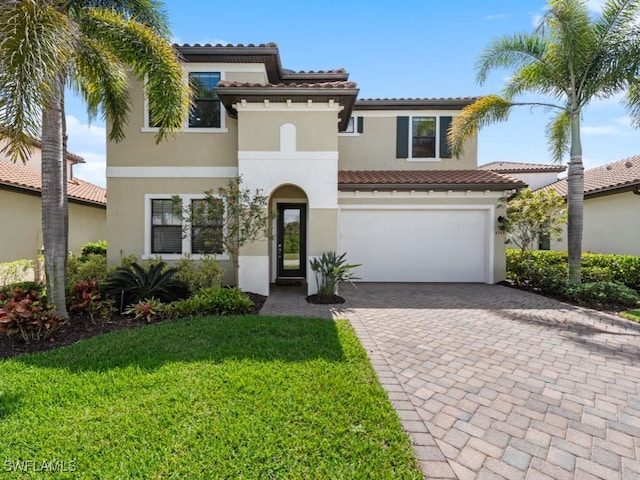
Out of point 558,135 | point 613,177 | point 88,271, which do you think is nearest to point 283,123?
point 88,271

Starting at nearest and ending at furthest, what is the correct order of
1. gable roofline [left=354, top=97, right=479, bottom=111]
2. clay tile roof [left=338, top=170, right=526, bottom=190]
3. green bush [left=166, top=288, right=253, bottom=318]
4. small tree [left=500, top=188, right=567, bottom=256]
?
green bush [left=166, top=288, right=253, bottom=318] < small tree [left=500, top=188, right=567, bottom=256] < clay tile roof [left=338, top=170, right=526, bottom=190] < gable roofline [left=354, top=97, right=479, bottom=111]

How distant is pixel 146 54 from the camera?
6.75 m

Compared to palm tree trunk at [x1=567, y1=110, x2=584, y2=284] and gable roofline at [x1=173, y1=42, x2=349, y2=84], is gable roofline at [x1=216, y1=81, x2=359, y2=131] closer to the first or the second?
gable roofline at [x1=173, y1=42, x2=349, y2=84]

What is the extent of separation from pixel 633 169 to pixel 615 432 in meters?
17.8

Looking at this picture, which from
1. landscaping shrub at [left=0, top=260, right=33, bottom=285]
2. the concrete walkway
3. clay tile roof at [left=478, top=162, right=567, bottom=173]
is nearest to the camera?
the concrete walkway

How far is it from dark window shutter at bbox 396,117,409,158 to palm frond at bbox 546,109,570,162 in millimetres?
5212

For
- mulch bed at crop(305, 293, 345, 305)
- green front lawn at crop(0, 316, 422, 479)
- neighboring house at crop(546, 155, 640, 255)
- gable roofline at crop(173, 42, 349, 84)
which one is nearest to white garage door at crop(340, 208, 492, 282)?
mulch bed at crop(305, 293, 345, 305)

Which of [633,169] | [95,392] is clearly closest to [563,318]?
[95,392]

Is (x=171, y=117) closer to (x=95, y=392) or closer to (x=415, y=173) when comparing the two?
(x=95, y=392)

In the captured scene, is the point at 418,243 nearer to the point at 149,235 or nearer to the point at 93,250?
the point at 149,235

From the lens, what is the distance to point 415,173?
43.3ft

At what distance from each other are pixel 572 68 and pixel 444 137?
5.12 metres

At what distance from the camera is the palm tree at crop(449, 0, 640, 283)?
Result: 8648 mm

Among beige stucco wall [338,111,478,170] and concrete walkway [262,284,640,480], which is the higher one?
beige stucco wall [338,111,478,170]
